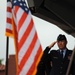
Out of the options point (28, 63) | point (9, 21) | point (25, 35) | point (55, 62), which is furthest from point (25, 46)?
point (55, 62)

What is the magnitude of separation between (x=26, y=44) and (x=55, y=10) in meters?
2.28

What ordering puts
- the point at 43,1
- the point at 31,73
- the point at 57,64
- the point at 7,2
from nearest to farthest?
the point at 43,1 → the point at 57,64 → the point at 31,73 → the point at 7,2

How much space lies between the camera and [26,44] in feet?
22.0

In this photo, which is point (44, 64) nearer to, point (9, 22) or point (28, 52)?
point (28, 52)

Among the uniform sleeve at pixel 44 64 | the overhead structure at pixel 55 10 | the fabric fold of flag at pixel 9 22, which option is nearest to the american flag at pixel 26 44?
the fabric fold of flag at pixel 9 22

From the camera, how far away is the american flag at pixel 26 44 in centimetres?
660

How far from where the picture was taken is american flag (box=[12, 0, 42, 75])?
260 inches

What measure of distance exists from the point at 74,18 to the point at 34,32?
2291 millimetres

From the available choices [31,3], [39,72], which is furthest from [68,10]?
[39,72]

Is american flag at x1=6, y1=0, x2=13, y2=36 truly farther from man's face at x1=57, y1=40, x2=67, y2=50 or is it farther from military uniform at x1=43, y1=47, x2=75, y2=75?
man's face at x1=57, y1=40, x2=67, y2=50

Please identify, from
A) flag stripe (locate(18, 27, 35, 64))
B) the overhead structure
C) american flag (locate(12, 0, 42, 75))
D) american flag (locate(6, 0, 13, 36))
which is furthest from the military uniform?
american flag (locate(6, 0, 13, 36))

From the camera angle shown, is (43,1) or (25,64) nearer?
(43,1)

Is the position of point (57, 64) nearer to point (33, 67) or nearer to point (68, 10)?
point (68, 10)

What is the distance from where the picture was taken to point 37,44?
6.80 meters
